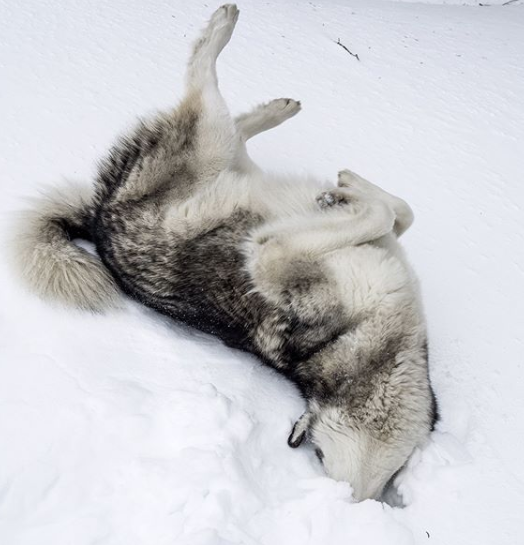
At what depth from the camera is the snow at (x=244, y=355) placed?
2.38m

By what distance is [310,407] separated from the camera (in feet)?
9.65

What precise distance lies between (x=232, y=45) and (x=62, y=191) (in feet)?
8.23

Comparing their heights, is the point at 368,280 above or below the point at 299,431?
above

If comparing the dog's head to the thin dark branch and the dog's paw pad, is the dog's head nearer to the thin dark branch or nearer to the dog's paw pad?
the dog's paw pad

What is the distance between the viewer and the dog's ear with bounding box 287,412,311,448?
2.77m

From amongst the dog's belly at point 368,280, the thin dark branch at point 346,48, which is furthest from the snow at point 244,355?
the dog's belly at point 368,280

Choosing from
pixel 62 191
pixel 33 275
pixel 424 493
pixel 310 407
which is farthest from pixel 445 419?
pixel 62 191

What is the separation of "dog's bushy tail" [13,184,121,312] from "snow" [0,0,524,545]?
0.33 feet

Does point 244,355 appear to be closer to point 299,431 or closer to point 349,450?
point 299,431

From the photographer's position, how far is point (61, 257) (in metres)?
3.18

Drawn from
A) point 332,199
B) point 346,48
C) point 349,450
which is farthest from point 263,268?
point 346,48

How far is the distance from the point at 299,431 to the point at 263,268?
855 millimetres

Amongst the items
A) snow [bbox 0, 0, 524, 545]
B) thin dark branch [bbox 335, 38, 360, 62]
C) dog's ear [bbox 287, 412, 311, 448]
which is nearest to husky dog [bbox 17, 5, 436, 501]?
dog's ear [bbox 287, 412, 311, 448]

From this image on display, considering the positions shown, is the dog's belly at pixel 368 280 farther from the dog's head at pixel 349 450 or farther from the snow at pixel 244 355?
the dog's head at pixel 349 450
